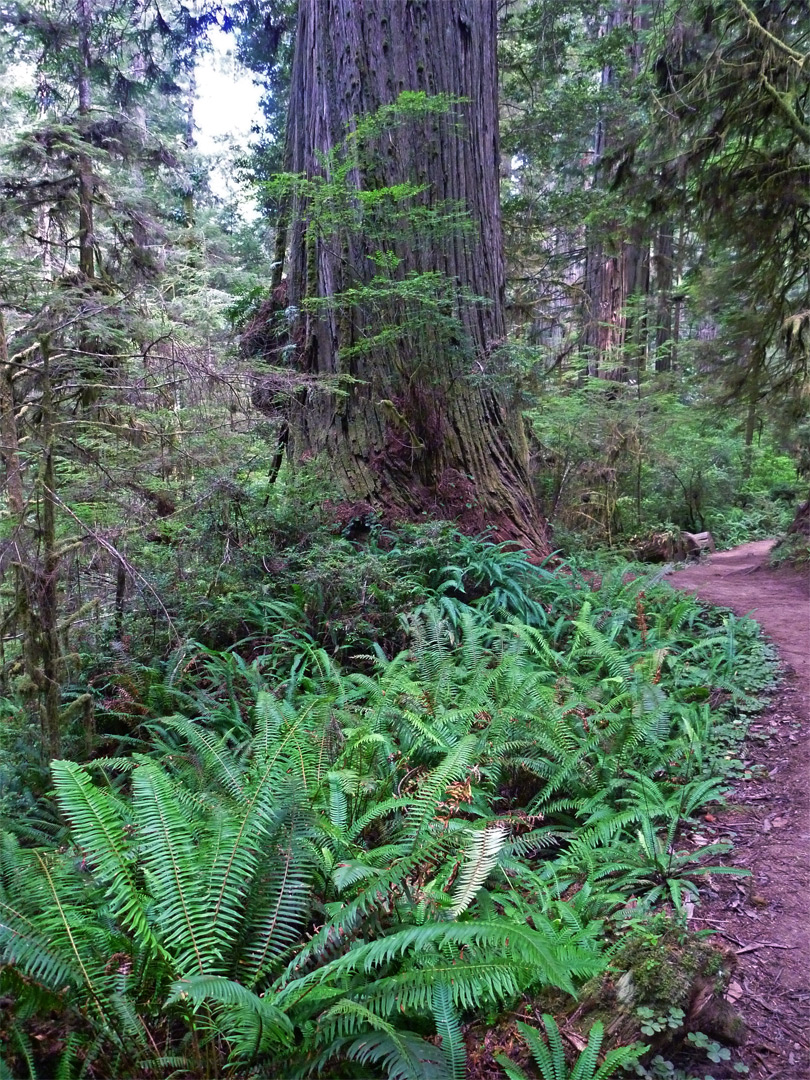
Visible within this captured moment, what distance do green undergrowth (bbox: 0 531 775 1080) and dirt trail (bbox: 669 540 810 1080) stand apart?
112mm

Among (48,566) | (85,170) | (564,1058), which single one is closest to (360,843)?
(564,1058)

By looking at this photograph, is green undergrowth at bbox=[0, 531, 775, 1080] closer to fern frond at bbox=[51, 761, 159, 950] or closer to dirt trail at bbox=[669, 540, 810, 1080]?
fern frond at bbox=[51, 761, 159, 950]

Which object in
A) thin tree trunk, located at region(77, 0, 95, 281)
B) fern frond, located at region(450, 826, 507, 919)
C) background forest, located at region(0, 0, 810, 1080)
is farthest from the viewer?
thin tree trunk, located at region(77, 0, 95, 281)

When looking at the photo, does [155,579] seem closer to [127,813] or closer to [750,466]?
[127,813]

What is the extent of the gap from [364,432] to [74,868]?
4.36 meters

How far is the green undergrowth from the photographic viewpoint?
1.59 meters

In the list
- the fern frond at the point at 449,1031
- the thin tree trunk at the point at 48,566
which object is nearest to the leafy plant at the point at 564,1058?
the fern frond at the point at 449,1031

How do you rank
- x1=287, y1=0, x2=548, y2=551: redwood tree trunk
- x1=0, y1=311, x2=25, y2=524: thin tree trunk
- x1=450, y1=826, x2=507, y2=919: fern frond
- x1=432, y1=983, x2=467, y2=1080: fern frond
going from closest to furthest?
x1=432, y1=983, x2=467, y2=1080: fern frond < x1=450, y1=826, x2=507, y2=919: fern frond < x1=0, y1=311, x2=25, y2=524: thin tree trunk < x1=287, y1=0, x2=548, y2=551: redwood tree trunk

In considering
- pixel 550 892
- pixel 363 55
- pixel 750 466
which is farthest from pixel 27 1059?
pixel 750 466

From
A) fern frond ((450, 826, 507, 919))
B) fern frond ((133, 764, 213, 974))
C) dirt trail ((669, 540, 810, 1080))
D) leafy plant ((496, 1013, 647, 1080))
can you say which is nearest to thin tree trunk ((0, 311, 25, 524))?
fern frond ((133, 764, 213, 974))

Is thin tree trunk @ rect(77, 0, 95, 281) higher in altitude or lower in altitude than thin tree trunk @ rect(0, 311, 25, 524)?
higher

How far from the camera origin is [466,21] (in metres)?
6.11

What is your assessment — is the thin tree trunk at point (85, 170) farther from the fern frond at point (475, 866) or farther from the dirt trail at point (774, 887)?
the dirt trail at point (774, 887)

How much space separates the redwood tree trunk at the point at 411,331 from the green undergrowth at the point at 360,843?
5.18 ft
